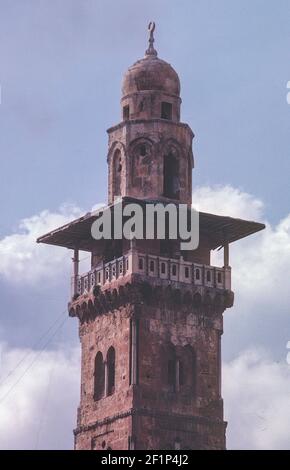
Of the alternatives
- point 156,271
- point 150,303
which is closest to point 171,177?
point 156,271

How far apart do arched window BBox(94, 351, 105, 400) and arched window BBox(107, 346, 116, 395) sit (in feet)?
2.11

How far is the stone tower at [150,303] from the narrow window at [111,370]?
43 millimetres

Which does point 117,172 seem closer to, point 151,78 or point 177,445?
point 151,78

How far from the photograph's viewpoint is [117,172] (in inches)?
3553

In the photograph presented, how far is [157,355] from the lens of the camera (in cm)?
8638

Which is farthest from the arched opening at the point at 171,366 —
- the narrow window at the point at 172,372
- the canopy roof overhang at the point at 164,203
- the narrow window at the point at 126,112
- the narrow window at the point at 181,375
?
the narrow window at the point at 126,112

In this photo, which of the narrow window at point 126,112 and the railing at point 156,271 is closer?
the railing at point 156,271

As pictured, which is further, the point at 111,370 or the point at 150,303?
the point at 111,370

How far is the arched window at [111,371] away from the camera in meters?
87.1

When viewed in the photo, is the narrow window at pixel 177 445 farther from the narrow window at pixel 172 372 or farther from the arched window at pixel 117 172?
the arched window at pixel 117 172

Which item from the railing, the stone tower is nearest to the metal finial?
the stone tower

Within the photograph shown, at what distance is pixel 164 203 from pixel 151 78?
616 cm
